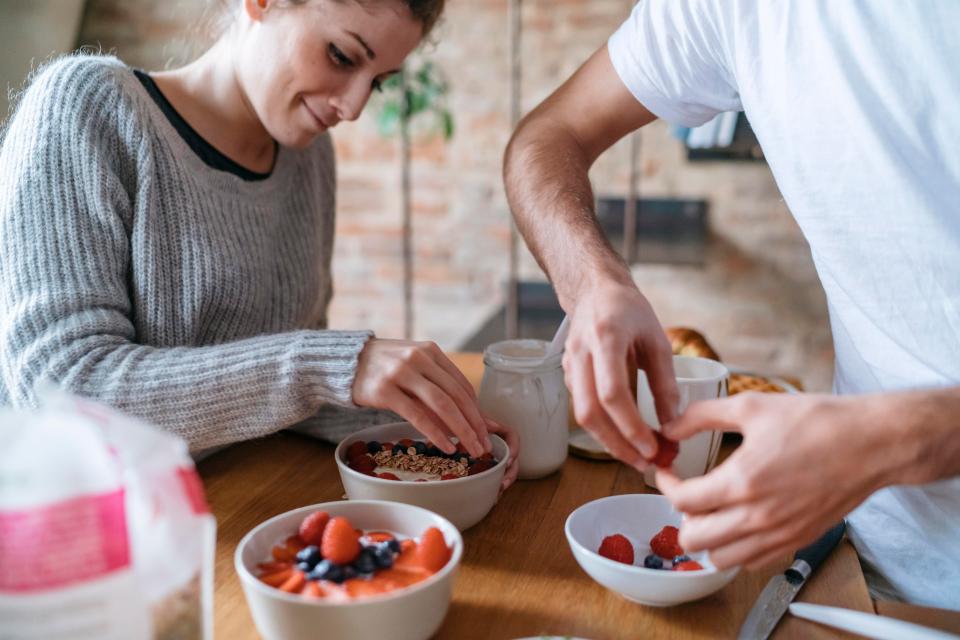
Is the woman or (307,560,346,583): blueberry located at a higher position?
the woman

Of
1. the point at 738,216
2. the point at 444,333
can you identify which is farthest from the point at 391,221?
the point at 738,216

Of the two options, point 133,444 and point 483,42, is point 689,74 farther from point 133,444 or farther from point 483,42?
point 483,42

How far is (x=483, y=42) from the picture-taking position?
3.16 metres

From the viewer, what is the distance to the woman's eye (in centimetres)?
124

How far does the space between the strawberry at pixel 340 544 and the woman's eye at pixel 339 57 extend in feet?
2.54

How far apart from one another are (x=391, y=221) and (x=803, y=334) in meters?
1.68

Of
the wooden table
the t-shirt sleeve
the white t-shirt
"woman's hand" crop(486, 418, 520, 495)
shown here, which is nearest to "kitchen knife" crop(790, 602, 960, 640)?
the wooden table

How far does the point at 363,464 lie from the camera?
978 millimetres

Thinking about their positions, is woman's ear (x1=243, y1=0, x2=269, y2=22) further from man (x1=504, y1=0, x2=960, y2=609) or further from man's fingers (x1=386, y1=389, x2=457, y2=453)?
Result: man's fingers (x1=386, y1=389, x2=457, y2=453)

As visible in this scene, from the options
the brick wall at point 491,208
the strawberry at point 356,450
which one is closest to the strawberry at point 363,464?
the strawberry at point 356,450

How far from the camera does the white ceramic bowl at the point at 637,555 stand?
2.44 feet

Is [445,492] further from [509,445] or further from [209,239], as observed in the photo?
[209,239]

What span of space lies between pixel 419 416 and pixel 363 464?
0.09 metres

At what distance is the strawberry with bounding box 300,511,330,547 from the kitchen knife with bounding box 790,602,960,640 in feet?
1.48
